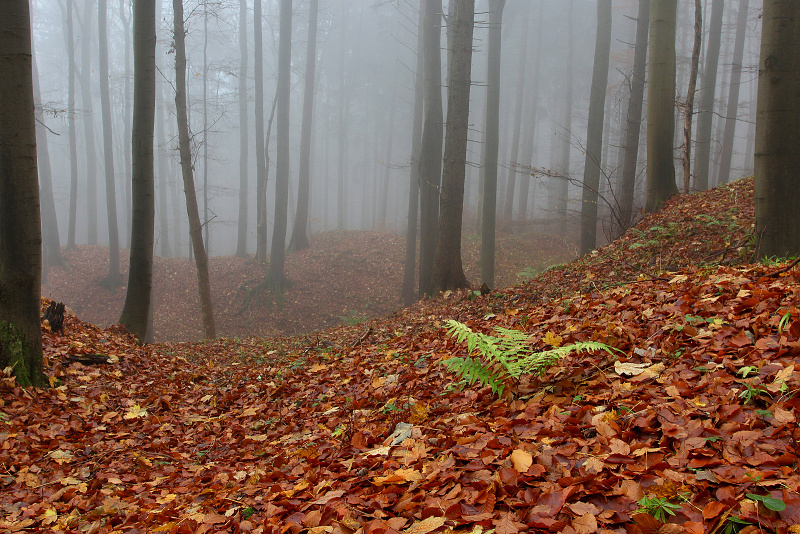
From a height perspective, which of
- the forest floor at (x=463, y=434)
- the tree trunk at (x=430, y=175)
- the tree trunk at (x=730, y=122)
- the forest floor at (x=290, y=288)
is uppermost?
the tree trunk at (x=730, y=122)

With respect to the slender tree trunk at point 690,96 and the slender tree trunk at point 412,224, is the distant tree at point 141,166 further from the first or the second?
the slender tree trunk at point 690,96

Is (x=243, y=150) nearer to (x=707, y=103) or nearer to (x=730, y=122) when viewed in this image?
(x=707, y=103)

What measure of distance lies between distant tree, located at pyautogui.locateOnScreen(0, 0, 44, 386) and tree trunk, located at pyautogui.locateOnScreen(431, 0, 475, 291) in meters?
5.99

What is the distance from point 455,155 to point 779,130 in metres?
4.83

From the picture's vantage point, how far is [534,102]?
27.4 m

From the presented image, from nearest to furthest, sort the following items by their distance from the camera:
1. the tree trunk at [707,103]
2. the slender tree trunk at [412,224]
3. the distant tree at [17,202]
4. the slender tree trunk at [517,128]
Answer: the distant tree at [17,202], the tree trunk at [707,103], the slender tree trunk at [412,224], the slender tree trunk at [517,128]

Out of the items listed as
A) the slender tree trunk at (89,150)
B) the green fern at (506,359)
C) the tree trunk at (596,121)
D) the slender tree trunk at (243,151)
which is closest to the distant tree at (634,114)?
the tree trunk at (596,121)

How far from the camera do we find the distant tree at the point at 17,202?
4.27 m

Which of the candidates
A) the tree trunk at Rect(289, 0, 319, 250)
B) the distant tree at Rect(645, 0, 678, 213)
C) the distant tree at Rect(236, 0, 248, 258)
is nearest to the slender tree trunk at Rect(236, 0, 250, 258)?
the distant tree at Rect(236, 0, 248, 258)

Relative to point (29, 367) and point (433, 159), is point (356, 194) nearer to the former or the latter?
point (433, 159)

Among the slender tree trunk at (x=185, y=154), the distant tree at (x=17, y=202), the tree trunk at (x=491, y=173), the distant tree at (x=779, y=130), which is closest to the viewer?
the distant tree at (x=17, y=202)

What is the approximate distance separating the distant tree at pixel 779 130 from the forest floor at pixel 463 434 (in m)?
0.61

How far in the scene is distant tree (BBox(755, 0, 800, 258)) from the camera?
189 inches

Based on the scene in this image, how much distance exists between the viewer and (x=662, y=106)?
8195mm
